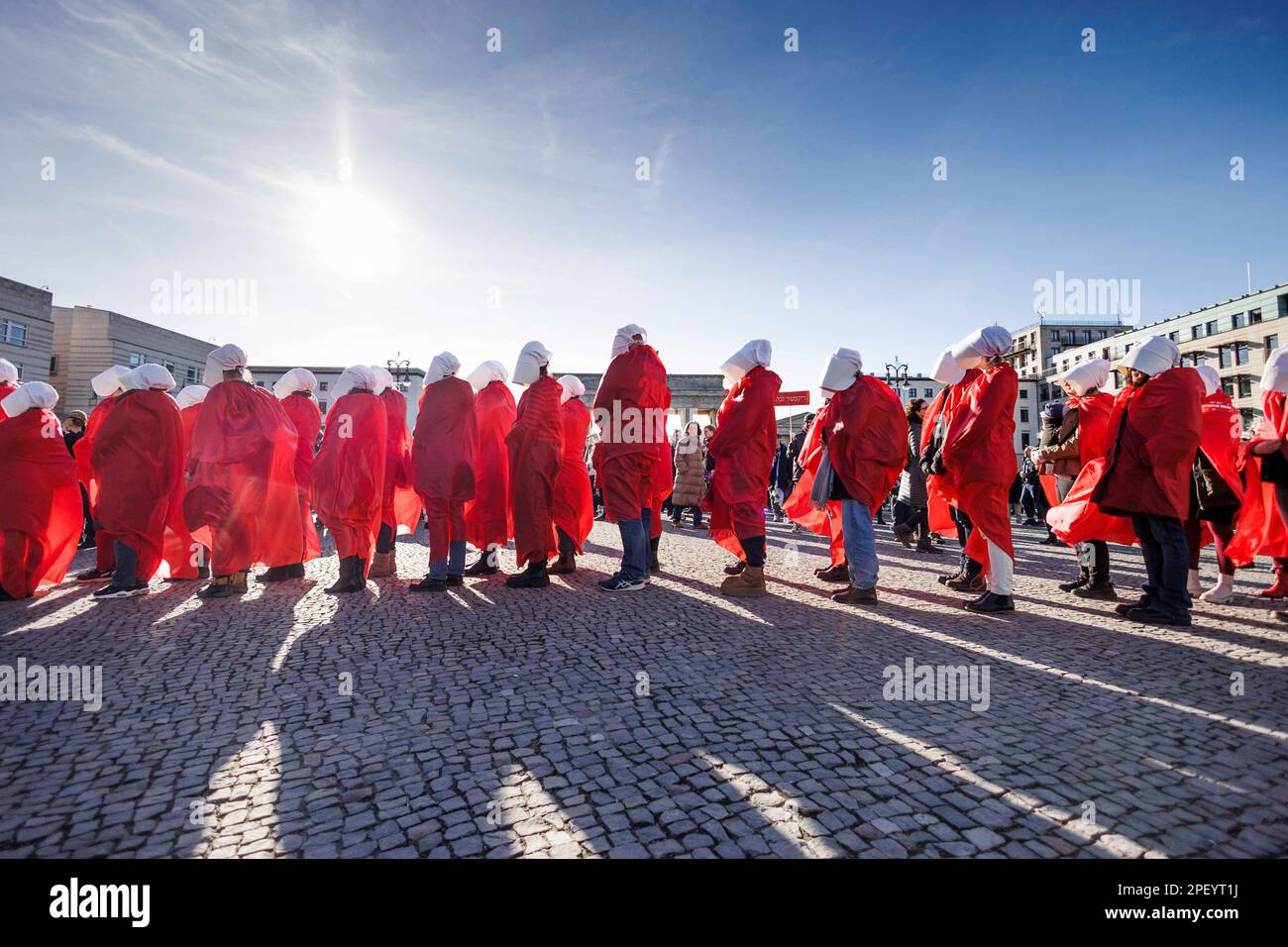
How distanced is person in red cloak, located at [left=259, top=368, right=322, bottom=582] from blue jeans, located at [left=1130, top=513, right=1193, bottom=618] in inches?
311

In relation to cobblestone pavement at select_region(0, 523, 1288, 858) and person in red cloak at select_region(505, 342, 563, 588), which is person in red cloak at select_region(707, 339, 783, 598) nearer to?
cobblestone pavement at select_region(0, 523, 1288, 858)

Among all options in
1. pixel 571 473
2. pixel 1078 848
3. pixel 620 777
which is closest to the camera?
pixel 1078 848

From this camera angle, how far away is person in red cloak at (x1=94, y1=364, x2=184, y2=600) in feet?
19.8

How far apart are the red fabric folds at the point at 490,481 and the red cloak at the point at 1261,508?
7277mm

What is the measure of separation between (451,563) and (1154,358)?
22.0 feet

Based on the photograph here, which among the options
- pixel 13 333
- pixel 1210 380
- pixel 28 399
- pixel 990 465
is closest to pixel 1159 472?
pixel 990 465

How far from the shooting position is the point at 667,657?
3.94 metres

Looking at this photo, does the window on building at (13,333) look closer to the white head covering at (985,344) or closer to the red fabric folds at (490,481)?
the red fabric folds at (490,481)

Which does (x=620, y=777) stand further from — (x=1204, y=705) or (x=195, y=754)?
(x=1204, y=705)

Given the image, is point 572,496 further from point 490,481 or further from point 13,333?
point 13,333

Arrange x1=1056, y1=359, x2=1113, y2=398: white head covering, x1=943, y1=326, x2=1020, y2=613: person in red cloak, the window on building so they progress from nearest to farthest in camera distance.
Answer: x1=943, y1=326, x2=1020, y2=613: person in red cloak → x1=1056, y1=359, x2=1113, y2=398: white head covering → the window on building

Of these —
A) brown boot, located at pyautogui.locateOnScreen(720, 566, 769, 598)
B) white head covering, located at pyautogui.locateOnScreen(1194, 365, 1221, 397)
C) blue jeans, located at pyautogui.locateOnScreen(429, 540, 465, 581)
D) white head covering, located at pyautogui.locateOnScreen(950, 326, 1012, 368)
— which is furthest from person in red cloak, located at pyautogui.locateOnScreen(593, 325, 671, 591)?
white head covering, located at pyautogui.locateOnScreen(1194, 365, 1221, 397)
